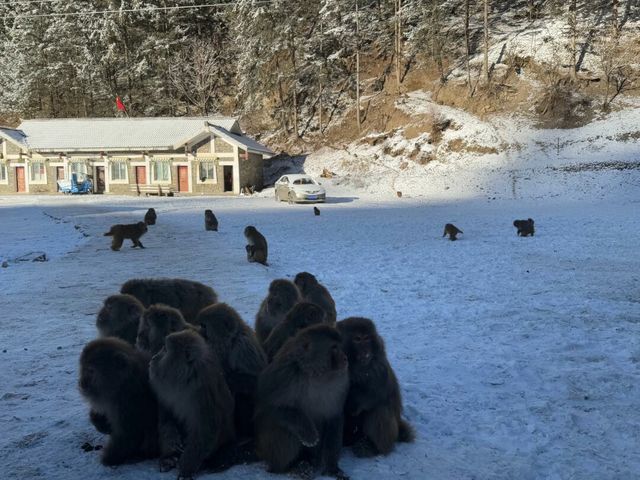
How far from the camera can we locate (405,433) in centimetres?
390

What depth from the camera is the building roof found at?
133 ft

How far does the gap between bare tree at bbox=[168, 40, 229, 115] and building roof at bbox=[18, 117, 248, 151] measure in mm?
14119

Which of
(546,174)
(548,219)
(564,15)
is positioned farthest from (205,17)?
(548,219)

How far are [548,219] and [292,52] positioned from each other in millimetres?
35961

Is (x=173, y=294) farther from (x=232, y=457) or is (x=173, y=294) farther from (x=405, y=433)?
(x=405, y=433)

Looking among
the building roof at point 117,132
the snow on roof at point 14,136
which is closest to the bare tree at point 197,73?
the building roof at point 117,132

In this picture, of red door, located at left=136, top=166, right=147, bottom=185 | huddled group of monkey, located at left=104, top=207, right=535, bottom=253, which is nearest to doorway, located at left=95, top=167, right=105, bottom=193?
red door, located at left=136, top=166, right=147, bottom=185

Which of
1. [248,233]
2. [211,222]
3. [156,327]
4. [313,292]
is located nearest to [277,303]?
[313,292]

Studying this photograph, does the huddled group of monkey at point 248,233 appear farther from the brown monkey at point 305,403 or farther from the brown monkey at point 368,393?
the brown monkey at point 305,403

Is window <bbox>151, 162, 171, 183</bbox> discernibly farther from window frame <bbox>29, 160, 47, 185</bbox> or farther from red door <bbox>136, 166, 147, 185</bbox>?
window frame <bbox>29, 160, 47, 185</bbox>

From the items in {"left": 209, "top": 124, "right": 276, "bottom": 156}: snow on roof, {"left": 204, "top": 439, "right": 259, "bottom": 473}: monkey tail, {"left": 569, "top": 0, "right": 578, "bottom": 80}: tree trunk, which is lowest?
{"left": 204, "top": 439, "right": 259, "bottom": 473}: monkey tail

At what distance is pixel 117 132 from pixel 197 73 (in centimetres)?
1729

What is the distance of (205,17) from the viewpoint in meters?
61.6

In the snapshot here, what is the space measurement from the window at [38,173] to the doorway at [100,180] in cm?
412
